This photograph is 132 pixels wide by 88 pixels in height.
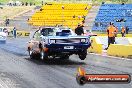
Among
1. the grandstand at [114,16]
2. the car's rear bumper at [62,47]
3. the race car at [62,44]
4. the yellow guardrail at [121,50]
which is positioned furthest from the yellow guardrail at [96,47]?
the grandstand at [114,16]

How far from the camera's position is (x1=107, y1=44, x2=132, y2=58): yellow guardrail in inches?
787

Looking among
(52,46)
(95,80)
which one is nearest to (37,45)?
(52,46)

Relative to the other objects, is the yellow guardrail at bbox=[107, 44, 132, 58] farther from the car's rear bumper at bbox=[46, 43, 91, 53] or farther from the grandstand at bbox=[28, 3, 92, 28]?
the grandstand at bbox=[28, 3, 92, 28]

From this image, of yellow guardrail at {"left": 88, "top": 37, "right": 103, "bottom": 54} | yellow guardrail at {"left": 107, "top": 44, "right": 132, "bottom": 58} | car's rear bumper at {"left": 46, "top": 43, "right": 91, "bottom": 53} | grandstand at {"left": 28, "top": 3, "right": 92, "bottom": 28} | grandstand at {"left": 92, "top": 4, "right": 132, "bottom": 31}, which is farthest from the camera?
grandstand at {"left": 28, "top": 3, "right": 92, "bottom": 28}

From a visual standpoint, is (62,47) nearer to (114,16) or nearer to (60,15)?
(114,16)

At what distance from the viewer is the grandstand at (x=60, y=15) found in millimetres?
66375

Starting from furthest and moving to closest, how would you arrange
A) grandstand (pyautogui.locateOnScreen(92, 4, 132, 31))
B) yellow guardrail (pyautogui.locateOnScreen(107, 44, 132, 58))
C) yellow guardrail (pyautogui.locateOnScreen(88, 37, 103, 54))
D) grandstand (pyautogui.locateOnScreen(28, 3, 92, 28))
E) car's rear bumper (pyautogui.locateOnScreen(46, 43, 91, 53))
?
1. grandstand (pyautogui.locateOnScreen(28, 3, 92, 28))
2. grandstand (pyautogui.locateOnScreen(92, 4, 132, 31))
3. yellow guardrail (pyautogui.locateOnScreen(88, 37, 103, 54))
4. yellow guardrail (pyautogui.locateOnScreen(107, 44, 132, 58))
5. car's rear bumper (pyautogui.locateOnScreen(46, 43, 91, 53))

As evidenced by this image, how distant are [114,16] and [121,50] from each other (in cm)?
4712

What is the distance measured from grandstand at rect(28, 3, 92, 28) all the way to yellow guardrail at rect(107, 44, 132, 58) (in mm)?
41867

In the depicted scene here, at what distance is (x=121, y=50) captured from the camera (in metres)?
20.5

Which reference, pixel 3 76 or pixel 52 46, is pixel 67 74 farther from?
pixel 52 46

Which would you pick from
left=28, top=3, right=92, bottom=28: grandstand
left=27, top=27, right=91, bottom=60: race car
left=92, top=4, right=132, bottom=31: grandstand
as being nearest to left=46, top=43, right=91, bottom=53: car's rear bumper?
left=27, top=27, right=91, bottom=60: race car

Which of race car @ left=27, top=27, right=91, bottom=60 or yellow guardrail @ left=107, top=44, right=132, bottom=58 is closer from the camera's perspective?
race car @ left=27, top=27, right=91, bottom=60

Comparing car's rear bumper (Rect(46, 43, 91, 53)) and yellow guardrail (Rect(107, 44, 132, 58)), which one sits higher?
car's rear bumper (Rect(46, 43, 91, 53))
